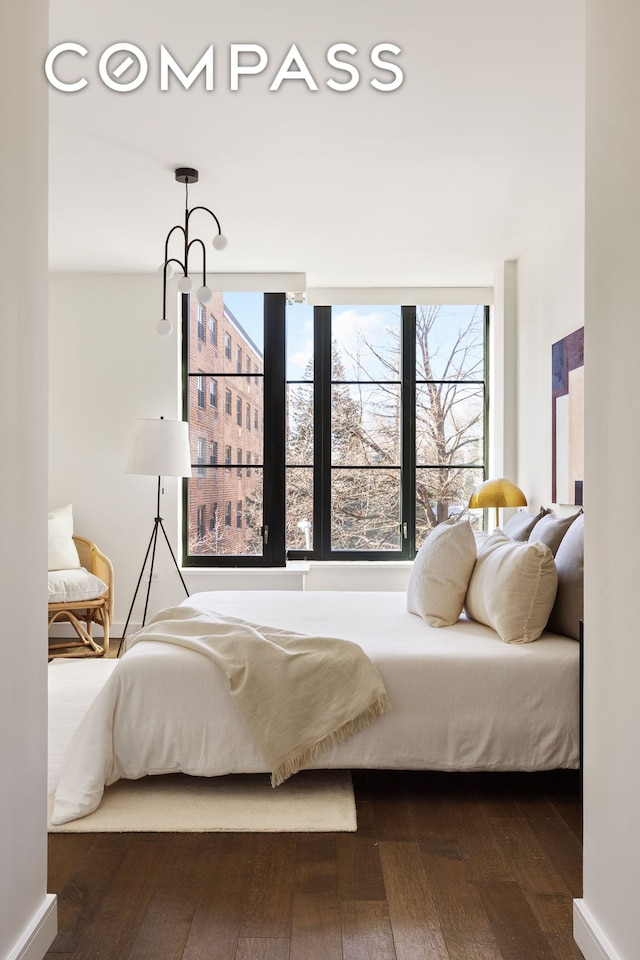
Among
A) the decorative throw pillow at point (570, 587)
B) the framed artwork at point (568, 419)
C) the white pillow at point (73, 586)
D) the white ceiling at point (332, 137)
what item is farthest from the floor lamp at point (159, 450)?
the decorative throw pillow at point (570, 587)

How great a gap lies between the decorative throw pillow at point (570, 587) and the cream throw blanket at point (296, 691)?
0.81 m

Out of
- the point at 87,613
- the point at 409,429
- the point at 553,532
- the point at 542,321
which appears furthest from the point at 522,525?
the point at 87,613

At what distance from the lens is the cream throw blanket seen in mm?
2725

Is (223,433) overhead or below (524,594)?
overhead

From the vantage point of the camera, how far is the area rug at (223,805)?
256cm

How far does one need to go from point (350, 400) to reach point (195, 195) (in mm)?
2276

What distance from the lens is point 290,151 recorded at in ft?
12.0

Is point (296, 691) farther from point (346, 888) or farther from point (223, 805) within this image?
point (346, 888)
